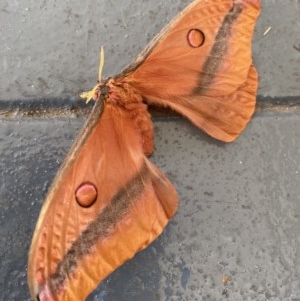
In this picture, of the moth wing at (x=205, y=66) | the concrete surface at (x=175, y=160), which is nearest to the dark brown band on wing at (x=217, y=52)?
the moth wing at (x=205, y=66)

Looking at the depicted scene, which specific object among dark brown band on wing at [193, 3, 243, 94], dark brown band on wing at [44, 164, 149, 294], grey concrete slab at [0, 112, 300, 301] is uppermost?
dark brown band on wing at [193, 3, 243, 94]

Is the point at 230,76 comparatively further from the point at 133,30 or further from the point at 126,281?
the point at 126,281

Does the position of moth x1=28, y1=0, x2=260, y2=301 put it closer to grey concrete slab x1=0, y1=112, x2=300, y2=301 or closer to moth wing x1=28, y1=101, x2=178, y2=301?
moth wing x1=28, y1=101, x2=178, y2=301

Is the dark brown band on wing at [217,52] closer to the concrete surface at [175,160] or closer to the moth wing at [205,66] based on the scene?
the moth wing at [205,66]

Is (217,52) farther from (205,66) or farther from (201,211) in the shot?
(201,211)

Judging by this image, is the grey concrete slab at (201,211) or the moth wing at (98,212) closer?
the moth wing at (98,212)

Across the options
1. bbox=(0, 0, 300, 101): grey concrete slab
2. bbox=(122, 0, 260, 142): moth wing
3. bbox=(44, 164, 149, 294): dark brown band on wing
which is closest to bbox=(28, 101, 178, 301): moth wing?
bbox=(44, 164, 149, 294): dark brown band on wing

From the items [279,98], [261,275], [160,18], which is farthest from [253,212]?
[160,18]
